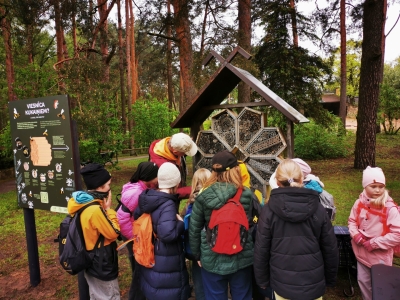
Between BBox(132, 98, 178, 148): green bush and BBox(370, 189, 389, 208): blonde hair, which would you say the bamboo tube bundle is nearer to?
BBox(370, 189, 389, 208): blonde hair

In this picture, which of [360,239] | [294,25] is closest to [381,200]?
[360,239]

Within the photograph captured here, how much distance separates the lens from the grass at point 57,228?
3866mm

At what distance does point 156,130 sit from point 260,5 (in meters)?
8.25

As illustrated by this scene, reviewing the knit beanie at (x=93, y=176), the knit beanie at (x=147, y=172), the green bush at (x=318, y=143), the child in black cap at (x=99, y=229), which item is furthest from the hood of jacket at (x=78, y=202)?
the green bush at (x=318, y=143)

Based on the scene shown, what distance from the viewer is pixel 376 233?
264 cm

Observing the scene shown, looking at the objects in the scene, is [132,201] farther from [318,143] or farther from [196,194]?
[318,143]

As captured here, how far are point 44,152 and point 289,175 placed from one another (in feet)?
8.61

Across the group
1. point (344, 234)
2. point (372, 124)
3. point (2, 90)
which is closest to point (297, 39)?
point (372, 124)

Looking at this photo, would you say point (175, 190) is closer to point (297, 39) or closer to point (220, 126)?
point (220, 126)

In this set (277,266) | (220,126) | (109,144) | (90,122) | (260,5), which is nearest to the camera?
(277,266)

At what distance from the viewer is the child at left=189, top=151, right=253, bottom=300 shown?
242 centimetres

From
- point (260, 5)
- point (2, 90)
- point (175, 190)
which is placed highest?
point (260, 5)

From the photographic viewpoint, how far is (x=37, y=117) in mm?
3330

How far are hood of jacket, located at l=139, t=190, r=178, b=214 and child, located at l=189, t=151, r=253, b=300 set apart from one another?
26cm
